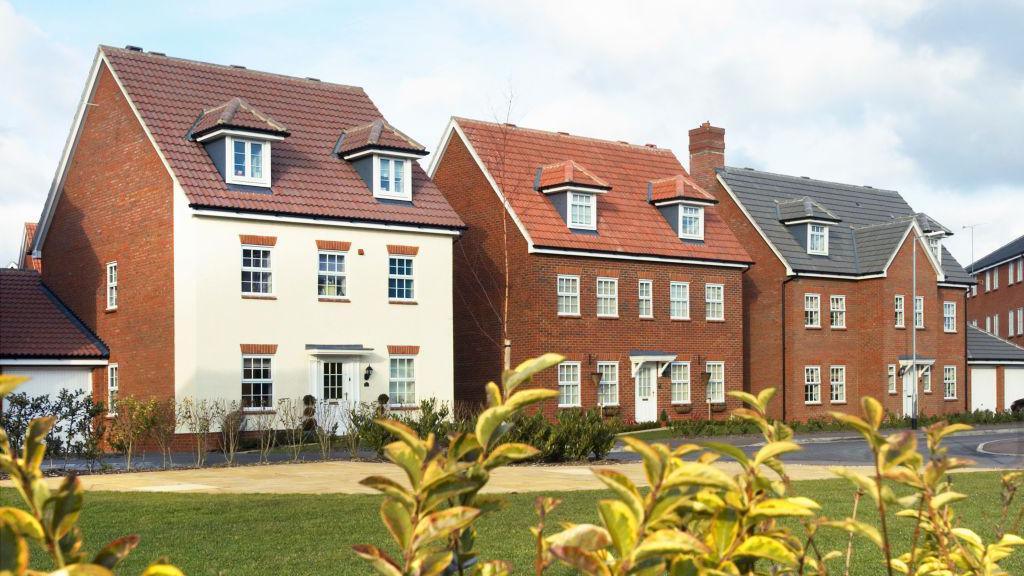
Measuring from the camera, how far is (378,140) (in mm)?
35188

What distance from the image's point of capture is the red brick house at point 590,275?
128 feet

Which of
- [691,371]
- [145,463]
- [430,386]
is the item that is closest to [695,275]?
[691,371]

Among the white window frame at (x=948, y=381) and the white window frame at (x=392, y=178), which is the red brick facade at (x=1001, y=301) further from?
the white window frame at (x=392, y=178)

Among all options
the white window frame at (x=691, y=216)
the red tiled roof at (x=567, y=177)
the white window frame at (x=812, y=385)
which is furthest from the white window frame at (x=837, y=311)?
the red tiled roof at (x=567, y=177)

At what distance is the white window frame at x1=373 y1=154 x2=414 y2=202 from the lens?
35.3 m

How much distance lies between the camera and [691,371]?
42.8m

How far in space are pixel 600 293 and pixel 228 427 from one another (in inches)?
647

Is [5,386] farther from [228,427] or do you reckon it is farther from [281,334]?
[281,334]

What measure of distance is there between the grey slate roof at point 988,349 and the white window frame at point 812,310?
988 centimetres

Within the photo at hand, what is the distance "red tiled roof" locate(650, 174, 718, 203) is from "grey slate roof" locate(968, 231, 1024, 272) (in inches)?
1361

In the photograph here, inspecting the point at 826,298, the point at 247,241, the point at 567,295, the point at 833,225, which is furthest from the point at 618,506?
the point at 833,225

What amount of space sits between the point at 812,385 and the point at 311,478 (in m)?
30.3

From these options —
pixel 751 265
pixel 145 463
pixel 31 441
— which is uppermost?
pixel 751 265

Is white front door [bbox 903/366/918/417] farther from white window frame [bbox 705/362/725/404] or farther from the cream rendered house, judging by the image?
the cream rendered house
